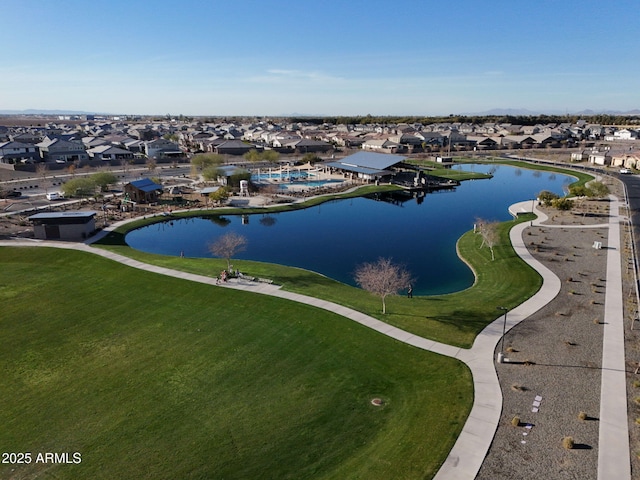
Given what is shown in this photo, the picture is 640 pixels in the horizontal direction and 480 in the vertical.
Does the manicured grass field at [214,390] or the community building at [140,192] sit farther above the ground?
the community building at [140,192]

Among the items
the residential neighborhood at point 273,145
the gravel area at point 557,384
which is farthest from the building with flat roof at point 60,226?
the residential neighborhood at point 273,145

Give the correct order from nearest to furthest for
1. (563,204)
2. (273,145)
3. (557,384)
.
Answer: (557,384), (563,204), (273,145)

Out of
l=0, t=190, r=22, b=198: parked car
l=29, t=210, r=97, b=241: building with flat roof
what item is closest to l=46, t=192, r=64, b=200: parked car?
l=0, t=190, r=22, b=198: parked car

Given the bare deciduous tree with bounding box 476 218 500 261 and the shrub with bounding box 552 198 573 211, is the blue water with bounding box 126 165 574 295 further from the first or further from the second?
the shrub with bounding box 552 198 573 211

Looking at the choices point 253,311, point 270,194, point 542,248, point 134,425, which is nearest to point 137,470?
point 134,425

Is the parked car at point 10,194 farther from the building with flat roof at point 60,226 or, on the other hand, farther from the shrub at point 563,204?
the shrub at point 563,204

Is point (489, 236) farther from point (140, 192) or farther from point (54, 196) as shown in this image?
point (54, 196)

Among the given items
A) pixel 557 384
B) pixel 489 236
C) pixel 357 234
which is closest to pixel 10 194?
pixel 357 234
